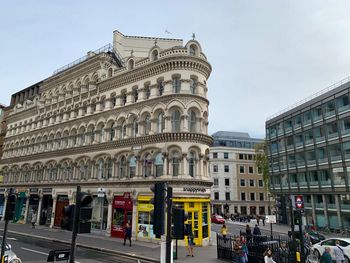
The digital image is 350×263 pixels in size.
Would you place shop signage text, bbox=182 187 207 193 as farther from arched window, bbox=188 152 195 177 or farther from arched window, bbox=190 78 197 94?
arched window, bbox=190 78 197 94

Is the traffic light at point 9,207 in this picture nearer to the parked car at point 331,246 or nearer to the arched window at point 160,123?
the arched window at point 160,123

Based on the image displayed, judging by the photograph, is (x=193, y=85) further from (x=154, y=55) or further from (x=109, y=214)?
(x=109, y=214)

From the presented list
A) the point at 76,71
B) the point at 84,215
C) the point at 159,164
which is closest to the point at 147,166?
the point at 159,164

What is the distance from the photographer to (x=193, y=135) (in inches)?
960

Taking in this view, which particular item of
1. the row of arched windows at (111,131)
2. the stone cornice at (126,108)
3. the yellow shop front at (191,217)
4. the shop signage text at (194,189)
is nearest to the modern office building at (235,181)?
the row of arched windows at (111,131)

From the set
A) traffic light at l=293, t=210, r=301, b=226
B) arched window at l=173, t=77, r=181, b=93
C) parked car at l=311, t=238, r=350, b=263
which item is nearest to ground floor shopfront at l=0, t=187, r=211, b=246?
parked car at l=311, t=238, r=350, b=263

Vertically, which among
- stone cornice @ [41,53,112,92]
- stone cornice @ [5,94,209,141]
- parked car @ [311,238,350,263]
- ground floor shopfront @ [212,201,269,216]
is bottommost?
parked car @ [311,238,350,263]

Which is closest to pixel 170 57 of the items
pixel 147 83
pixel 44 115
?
pixel 147 83

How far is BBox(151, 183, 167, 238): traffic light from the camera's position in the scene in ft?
22.1

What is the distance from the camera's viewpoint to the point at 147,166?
2580 centimetres

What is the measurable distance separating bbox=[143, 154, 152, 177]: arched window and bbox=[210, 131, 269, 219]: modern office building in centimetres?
4551

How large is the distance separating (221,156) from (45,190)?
4544 centimetres

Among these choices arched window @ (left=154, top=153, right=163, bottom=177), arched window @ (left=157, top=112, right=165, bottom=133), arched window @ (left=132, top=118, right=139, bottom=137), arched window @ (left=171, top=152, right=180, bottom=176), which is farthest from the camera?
arched window @ (left=132, top=118, right=139, bottom=137)

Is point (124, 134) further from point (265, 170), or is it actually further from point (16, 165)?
point (265, 170)
